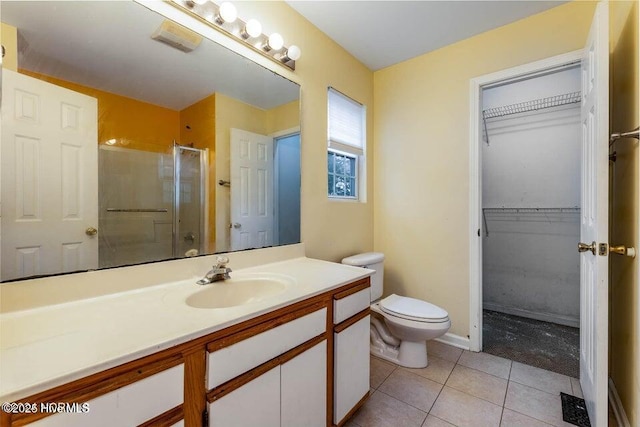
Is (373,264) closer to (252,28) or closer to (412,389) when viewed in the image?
(412,389)

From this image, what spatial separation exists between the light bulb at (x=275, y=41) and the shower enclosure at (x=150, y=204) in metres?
0.76

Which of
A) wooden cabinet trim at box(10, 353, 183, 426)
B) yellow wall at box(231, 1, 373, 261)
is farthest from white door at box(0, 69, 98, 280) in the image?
yellow wall at box(231, 1, 373, 261)

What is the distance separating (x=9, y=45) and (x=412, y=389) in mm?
2396

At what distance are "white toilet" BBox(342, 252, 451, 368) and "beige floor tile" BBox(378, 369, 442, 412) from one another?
135 mm

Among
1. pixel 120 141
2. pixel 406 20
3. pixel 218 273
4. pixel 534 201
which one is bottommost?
pixel 218 273

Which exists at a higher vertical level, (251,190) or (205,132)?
(205,132)

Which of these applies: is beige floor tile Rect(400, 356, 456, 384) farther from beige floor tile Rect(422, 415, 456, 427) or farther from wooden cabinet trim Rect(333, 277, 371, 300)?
wooden cabinet trim Rect(333, 277, 371, 300)

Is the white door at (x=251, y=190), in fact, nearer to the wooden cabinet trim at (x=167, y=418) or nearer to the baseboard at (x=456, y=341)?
the wooden cabinet trim at (x=167, y=418)

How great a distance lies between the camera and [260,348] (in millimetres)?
904

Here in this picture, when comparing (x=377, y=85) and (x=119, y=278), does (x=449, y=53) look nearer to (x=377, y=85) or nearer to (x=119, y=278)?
(x=377, y=85)

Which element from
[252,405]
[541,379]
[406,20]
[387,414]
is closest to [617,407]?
[541,379]

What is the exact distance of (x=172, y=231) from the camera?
122 centimetres

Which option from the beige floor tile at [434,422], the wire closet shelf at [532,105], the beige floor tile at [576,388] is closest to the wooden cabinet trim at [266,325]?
the beige floor tile at [434,422]

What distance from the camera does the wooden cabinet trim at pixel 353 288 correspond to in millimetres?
1248
